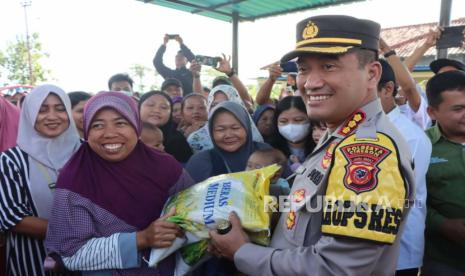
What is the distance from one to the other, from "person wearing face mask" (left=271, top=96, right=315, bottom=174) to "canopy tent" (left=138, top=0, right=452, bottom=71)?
2720mm

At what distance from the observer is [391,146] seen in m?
1.13

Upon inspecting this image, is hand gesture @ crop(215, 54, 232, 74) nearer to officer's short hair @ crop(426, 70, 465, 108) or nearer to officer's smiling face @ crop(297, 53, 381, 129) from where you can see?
officer's short hair @ crop(426, 70, 465, 108)

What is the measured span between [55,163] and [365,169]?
1.93 m

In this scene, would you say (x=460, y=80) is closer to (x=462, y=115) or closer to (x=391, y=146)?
(x=462, y=115)

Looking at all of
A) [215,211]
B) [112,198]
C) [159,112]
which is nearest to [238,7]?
[159,112]

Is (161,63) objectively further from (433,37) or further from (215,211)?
(215,211)

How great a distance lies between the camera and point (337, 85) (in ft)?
4.17

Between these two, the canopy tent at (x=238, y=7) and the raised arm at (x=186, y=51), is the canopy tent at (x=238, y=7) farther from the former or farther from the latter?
the raised arm at (x=186, y=51)

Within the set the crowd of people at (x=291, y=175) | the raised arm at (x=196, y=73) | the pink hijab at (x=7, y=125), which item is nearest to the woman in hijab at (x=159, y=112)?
the crowd of people at (x=291, y=175)

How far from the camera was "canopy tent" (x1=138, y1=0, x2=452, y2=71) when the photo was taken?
540cm

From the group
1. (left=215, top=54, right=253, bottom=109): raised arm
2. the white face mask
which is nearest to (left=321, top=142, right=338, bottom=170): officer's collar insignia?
the white face mask

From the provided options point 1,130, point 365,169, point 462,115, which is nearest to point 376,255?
point 365,169

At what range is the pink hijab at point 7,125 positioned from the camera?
111 inches

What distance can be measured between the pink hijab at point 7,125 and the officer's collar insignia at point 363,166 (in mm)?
2702
